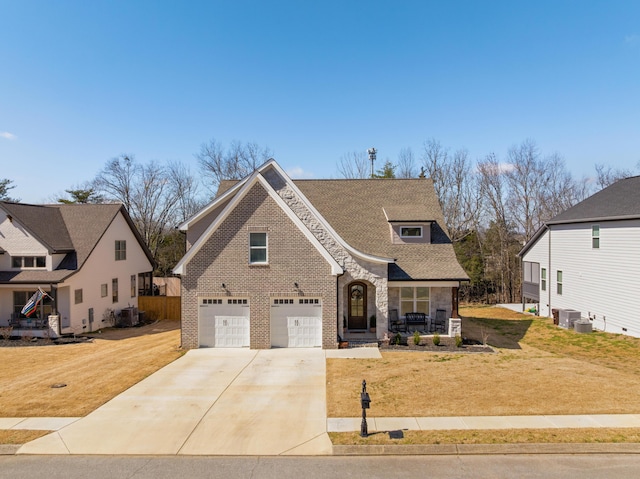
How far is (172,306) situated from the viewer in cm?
2869

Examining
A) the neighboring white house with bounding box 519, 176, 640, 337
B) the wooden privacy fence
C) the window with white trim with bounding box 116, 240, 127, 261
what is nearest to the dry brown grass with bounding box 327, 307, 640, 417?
the neighboring white house with bounding box 519, 176, 640, 337

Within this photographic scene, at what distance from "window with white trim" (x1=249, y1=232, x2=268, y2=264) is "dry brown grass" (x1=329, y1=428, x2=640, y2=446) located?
9561 millimetres

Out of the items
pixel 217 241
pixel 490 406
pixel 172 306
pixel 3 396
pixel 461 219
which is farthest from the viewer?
pixel 461 219

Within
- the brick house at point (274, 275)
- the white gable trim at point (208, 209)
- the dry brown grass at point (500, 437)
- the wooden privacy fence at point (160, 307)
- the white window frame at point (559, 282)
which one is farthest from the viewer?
the wooden privacy fence at point (160, 307)

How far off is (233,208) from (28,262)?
13.0 metres

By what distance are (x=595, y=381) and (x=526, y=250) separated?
64.1 ft

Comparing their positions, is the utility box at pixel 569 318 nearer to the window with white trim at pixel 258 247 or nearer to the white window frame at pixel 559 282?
the white window frame at pixel 559 282

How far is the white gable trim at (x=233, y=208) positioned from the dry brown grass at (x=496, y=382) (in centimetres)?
465

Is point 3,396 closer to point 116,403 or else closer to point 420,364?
point 116,403

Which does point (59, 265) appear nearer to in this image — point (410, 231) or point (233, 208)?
point (233, 208)

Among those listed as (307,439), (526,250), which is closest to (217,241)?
(307,439)

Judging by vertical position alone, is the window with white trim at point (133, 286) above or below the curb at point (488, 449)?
above

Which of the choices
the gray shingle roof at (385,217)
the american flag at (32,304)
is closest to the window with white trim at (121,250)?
the american flag at (32,304)

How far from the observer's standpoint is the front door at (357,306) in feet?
64.5
